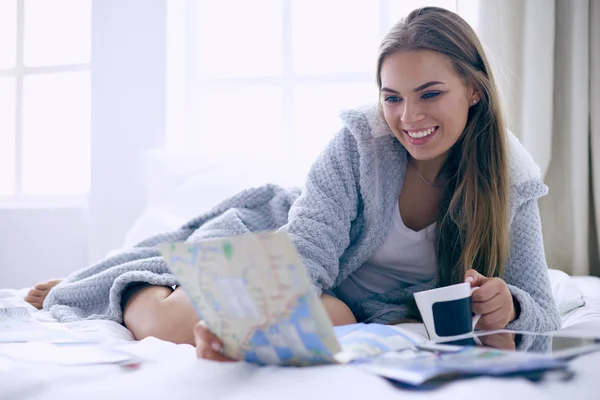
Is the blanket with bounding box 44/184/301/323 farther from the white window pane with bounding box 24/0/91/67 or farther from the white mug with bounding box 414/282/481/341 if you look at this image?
the white window pane with bounding box 24/0/91/67

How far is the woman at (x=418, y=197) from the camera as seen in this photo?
1280mm

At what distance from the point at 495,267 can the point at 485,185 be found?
17 centimetres

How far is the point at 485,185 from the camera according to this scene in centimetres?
136

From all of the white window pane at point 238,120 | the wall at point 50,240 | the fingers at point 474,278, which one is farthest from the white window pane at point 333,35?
the fingers at point 474,278

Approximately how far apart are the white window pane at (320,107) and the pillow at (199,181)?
1.63 feet

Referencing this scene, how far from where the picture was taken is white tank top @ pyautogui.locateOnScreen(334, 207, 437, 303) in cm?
141

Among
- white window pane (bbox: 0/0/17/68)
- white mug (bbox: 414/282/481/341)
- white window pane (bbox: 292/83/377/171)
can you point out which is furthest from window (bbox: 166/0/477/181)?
white mug (bbox: 414/282/481/341)

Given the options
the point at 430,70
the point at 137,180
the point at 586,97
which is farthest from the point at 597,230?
the point at 137,180

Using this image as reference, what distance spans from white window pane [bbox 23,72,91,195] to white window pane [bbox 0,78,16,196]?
72mm

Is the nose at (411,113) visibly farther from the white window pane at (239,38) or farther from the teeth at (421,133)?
the white window pane at (239,38)

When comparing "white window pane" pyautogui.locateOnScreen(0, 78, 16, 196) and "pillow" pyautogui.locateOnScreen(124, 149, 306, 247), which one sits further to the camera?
"white window pane" pyautogui.locateOnScreen(0, 78, 16, 196)

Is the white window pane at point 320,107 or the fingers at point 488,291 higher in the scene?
the white window pane at point 320,107

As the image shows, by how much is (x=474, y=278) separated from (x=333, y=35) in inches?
77.9

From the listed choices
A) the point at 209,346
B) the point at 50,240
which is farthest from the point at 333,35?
the point at 209,346
